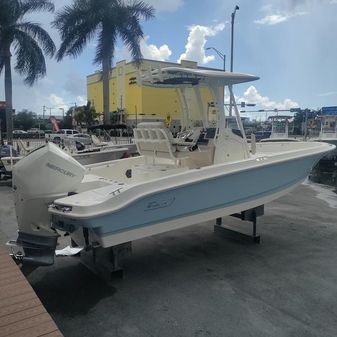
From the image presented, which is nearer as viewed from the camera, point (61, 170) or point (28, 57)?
point (61, 170)

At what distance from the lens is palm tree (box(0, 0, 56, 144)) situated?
1948cm

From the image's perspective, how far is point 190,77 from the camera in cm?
589

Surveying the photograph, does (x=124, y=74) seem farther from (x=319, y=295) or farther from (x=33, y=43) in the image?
(x=319, y=295)

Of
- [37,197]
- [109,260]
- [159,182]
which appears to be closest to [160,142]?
[159,182]

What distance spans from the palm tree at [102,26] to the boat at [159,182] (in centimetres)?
1658

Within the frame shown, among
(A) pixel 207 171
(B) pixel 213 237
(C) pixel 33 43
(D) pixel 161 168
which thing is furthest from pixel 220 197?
(C) pixel 33 43

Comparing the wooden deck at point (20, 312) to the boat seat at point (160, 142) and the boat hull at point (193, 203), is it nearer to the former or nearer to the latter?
the boat hull at point (193, 203)

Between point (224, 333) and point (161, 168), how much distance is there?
2.88 m

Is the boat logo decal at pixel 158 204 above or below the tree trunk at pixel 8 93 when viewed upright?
below

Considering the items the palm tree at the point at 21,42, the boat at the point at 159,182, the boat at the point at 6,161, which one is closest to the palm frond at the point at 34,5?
the palm tree at the point at 21,42

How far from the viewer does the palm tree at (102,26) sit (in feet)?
71.7

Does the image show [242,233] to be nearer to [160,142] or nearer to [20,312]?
[160,142]

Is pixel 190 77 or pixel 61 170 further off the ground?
pixel 190 77

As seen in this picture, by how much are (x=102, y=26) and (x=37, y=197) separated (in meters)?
19.5
